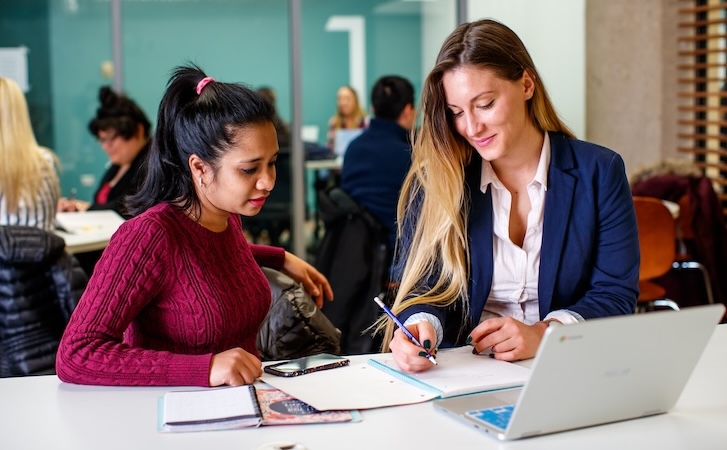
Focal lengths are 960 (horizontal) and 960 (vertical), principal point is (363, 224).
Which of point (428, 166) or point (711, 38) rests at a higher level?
point (711, 38)

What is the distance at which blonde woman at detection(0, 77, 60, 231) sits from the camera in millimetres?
3941

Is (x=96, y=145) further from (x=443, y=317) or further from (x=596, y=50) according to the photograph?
(x=443, y=317)

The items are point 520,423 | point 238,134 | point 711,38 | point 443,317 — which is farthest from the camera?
point 711,38

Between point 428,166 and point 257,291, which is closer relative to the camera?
point 257,291

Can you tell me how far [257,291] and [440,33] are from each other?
17.1ft

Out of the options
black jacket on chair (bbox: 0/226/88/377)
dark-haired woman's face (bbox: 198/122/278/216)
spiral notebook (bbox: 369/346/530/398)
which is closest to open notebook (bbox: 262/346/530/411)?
spiral notebook (bbox: 369/346/530/398)

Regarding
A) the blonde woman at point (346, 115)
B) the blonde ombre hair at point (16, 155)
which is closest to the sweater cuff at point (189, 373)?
the blonde ombre hair at point (16, 155)

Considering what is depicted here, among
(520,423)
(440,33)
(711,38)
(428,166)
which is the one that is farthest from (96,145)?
(520,423)

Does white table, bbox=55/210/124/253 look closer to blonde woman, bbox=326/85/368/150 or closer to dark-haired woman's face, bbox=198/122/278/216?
dark-haired woman's face, bbox=198/122/278/216

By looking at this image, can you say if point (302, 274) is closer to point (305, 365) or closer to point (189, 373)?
point (305, 365)

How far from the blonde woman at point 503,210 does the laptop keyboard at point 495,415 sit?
1.67 feet

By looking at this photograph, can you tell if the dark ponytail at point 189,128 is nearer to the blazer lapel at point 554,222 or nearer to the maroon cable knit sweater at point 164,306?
the maroon cable knit sweater at point 164,306

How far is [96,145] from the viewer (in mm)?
6574

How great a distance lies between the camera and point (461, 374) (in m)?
1.81
